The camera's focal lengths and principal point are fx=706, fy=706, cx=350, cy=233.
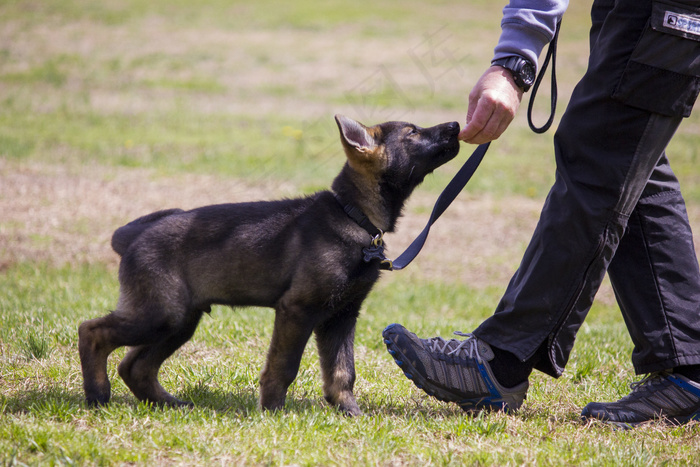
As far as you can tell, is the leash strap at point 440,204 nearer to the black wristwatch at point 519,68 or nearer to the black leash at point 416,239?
the black leash at point 416,239

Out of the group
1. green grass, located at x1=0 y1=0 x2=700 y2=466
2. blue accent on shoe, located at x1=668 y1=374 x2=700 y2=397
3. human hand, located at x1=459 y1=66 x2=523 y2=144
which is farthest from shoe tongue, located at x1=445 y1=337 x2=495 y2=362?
human hand, located at x1=459 y1=66 x2=523 y2=144

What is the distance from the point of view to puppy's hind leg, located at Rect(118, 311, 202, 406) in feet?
12.0

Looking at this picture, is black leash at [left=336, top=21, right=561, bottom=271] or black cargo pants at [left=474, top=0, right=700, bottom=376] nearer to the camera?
black cargo pants at [left=474, top=0, right=700, bottom=376]

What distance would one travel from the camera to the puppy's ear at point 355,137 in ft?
12.0

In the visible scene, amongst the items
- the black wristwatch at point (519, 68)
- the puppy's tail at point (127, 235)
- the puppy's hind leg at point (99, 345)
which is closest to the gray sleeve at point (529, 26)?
the black wristwatch at point (519, 68)

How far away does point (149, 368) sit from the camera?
3693 mm

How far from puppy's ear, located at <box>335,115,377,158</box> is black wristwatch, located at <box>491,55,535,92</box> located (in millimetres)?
845

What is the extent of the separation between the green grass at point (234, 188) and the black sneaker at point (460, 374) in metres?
0.12

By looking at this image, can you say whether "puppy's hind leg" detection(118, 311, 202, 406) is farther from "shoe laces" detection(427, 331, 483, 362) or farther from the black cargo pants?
the black cargo pants

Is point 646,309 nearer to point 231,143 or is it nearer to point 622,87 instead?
point 622,87

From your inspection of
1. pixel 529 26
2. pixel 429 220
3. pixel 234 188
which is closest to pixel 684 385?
pixel 429 220

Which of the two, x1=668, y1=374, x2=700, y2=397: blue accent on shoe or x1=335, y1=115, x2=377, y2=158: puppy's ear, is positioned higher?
x1=335, y1=115, x2=377, y2=158: puppy's ear

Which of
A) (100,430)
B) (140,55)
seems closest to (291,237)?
(100,430)

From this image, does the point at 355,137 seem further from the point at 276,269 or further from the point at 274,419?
the point at 274,419
